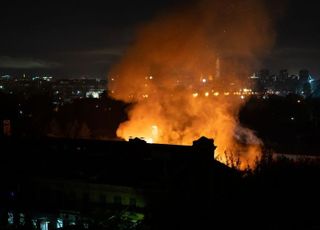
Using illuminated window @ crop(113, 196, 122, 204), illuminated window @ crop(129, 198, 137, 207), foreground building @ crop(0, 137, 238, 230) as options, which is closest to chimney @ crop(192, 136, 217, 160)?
foreground building @ crop(0, 137, 238, 230)

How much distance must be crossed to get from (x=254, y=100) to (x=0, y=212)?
199 feet

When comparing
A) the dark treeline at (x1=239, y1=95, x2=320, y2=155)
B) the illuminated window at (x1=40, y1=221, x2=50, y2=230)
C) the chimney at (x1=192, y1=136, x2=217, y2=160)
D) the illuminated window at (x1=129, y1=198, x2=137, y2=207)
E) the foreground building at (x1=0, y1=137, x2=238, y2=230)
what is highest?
the dark treeline at (x1=239, y1=95, x2=320, y2=155)

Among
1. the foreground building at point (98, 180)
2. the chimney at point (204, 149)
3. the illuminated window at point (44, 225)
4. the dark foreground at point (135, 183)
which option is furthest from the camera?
the chimney at point (204, 149)

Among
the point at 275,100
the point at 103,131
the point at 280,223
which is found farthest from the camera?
the point at 275,100

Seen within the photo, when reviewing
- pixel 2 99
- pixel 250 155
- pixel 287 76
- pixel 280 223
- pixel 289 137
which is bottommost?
pixel 280 223

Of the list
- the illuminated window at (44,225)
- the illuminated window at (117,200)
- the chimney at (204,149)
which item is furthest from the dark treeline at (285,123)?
the illuminated window at (44,225)

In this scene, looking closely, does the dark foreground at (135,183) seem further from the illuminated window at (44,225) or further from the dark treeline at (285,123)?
the dark treeline at (285,123)

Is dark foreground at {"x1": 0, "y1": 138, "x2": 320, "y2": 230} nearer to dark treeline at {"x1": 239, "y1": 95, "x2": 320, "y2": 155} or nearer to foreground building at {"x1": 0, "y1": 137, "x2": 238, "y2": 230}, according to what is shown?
foreground building at {"x1": 0, "y1": 137, "x2": 238, "y2": 230}

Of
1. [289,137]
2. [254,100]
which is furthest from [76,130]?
[254,100]

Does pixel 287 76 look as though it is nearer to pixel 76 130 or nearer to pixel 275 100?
pixel 275 100

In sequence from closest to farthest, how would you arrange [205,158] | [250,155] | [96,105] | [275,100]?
[205,158] → [250,155] → [96,105] → [275,100]

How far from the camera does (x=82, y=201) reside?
25.5 meters

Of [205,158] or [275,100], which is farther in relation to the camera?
[275,100]

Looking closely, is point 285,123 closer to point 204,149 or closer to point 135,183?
point 204,149
